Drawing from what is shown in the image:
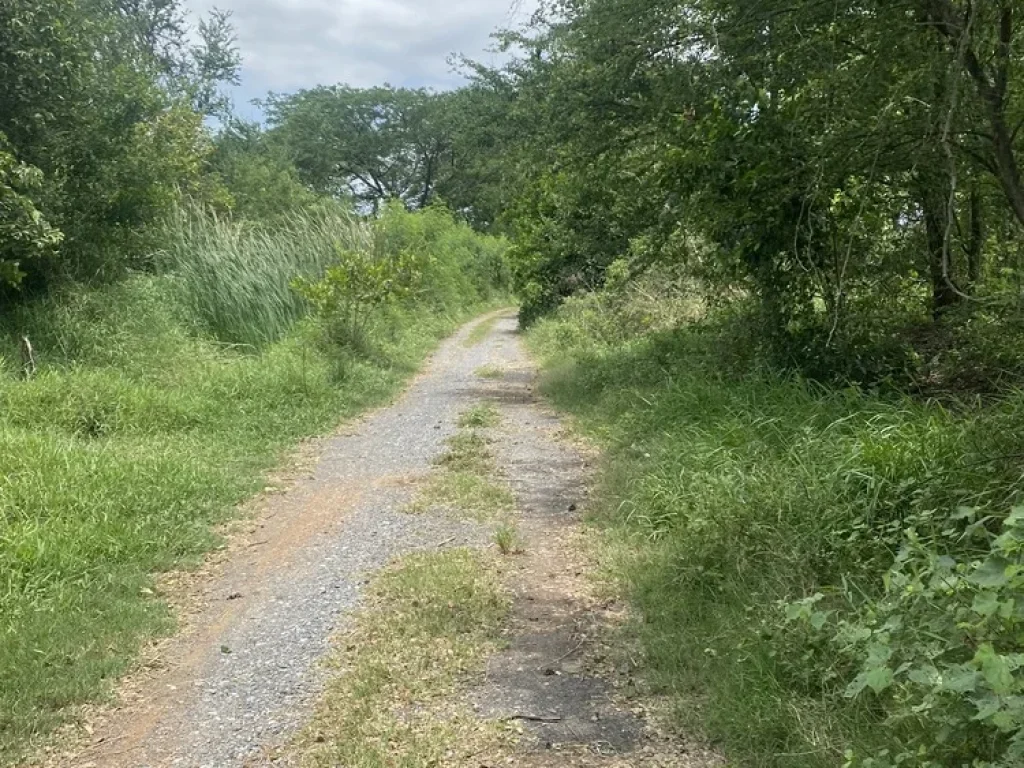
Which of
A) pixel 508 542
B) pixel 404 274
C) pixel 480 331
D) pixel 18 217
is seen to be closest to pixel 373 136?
pixel 480 331

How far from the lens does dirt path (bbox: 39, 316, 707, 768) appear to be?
10.3ft

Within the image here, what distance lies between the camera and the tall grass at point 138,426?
13.0 ft

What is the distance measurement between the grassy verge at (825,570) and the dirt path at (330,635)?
32cm

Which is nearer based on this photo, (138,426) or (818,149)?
(818,149)

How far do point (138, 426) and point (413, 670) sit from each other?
524cm

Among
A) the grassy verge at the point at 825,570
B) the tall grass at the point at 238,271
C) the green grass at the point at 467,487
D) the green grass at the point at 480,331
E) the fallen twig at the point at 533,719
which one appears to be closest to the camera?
the grassy verge at the point at 825,570

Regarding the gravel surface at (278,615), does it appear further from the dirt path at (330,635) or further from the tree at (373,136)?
the tree at (373,136)

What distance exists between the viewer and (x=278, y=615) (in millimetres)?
4348

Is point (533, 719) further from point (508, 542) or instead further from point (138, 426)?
point (138, 426)

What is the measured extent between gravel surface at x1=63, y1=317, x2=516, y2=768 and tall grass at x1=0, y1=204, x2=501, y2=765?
12.2 inches

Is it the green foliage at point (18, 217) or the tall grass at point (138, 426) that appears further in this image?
the green foliage at point (18, 217)

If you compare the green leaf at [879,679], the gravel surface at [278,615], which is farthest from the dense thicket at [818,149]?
the gravel surface at [278,615]

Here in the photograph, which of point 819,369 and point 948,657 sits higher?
point 819,369

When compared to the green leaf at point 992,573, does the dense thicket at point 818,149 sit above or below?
above
